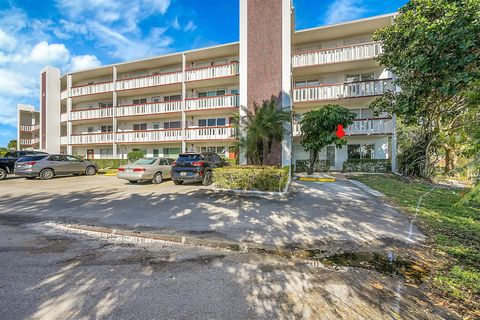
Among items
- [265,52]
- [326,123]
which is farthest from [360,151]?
[265,52]

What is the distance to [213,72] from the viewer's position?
1975 cm

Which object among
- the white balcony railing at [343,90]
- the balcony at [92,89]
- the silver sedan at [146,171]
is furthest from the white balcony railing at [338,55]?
the balcony at [92,89]

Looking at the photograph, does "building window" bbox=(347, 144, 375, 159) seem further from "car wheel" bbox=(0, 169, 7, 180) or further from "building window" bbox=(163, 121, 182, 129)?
"car wheel" bbox=(0, 169, 7, 180)

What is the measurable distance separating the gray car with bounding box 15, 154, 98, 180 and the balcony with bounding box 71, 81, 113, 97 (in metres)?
10.4

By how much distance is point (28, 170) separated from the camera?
13750mm

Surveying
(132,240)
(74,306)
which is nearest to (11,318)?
(74,306)

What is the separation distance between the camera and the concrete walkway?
4.84 meters

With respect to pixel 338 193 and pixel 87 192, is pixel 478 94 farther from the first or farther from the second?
pixel 87 192

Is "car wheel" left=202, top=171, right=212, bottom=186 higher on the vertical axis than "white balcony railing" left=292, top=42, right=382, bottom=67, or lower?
lower

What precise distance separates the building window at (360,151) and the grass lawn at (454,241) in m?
10.6

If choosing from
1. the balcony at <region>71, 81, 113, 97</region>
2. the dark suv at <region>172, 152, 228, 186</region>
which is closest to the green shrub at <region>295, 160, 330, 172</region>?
the dark suv at <region>172, 152, 228, 186</region>

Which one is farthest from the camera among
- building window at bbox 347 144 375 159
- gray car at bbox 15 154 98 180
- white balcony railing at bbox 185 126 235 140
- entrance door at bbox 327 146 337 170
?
white balcony railing at bbox 185 126 235 140

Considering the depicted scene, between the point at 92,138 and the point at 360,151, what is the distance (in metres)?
26.7

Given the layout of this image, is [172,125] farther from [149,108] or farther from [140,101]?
[140,101]
